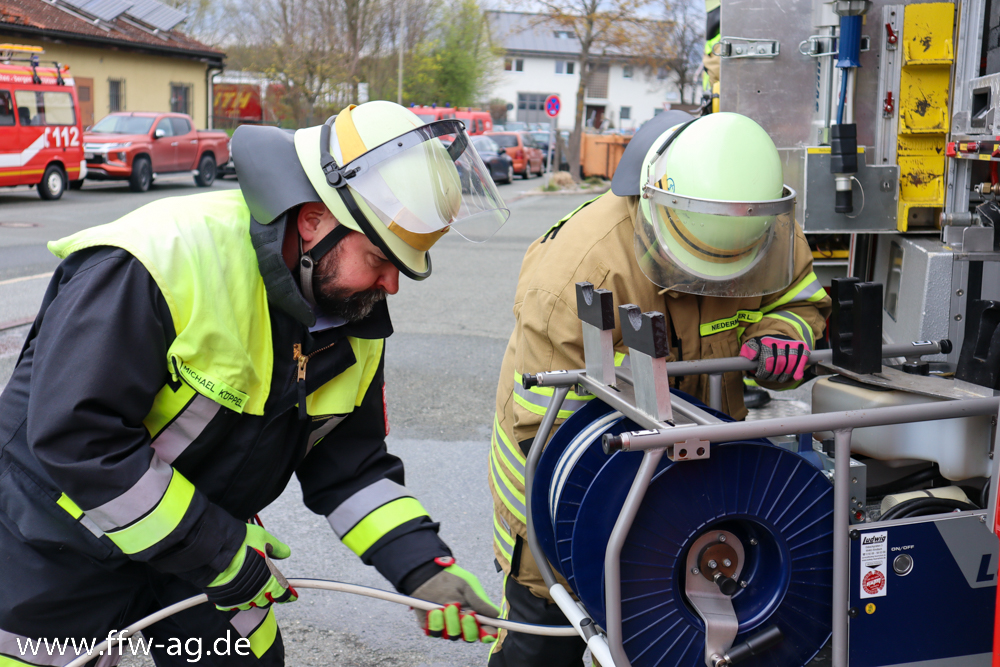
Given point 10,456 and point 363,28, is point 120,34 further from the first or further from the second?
point 10,456

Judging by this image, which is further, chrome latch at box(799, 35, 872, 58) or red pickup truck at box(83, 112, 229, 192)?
red pickup truck at box(83, 112, 229, 192)

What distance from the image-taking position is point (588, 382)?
1.95 m

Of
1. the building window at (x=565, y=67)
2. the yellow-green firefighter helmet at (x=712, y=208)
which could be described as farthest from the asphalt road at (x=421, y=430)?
the building window at (x=565, y=67)

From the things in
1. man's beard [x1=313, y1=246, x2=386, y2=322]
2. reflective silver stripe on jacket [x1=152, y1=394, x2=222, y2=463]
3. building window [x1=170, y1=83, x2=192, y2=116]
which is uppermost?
building window [x1=170, y1=83, x2=192, y2=116]

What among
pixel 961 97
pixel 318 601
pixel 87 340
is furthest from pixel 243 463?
pixel 961 97

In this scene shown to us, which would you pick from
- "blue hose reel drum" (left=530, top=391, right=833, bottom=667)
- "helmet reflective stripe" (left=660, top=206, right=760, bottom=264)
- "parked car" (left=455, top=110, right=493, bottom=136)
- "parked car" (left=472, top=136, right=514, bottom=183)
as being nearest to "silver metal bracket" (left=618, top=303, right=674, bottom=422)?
"blue hose reel drum" (left=530, top=391, right=833, bottom=667)

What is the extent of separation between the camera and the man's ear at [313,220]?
189 cm

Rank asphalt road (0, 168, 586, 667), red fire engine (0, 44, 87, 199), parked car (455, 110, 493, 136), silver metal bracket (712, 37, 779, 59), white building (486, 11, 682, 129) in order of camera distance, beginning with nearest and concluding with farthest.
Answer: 1. asphalt road (0, 168, 586, 667)
2. silver metal bracket (712, 37, 779, 59)
3. red fire engine (0, 44, 87, 199)
4. parked car (455, 110, 493, 136)
5. white building (486, 11, 682, 129)

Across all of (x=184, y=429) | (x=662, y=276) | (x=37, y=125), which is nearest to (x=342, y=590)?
(x=184, y=429)

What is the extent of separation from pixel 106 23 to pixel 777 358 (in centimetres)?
2681

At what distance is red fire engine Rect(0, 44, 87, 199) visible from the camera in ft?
47.8

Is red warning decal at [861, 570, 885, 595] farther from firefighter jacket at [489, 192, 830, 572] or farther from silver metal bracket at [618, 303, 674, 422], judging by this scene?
firefighter jacket at [489, 192, 830, 572]

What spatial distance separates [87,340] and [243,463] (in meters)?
0.45

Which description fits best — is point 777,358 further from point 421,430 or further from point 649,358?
point 421,430
